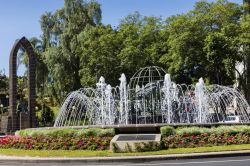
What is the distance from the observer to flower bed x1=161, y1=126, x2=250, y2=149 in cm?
1850

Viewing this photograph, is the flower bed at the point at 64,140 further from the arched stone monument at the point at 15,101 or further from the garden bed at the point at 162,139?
the arched stone monument at the point at 15,101

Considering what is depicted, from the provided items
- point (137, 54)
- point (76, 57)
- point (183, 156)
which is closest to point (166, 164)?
point (183, 156)

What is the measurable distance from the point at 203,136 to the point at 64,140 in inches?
240

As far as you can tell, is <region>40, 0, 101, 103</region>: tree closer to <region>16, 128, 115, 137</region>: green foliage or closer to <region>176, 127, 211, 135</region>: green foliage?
<region>16, 128, 115, 137</region>: green foliage

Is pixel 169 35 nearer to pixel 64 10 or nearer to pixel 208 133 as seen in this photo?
pixel 64 10

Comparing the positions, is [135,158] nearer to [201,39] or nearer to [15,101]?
[15,101]

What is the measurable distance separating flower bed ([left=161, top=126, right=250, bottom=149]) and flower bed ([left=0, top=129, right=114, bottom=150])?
2624 millimetres

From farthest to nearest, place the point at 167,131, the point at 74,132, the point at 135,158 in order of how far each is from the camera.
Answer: the point at 74,132 < the point at 167,131 < the point at 135,158

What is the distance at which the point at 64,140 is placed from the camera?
19656 mm

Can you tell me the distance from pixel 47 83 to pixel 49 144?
37167 millimetres

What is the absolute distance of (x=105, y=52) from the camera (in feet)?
167

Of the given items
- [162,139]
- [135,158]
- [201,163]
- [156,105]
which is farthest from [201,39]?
[201,163]

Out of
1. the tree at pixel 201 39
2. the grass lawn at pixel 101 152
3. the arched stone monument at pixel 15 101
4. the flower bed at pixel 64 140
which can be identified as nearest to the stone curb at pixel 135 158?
the grass lawn at pixel 101 152

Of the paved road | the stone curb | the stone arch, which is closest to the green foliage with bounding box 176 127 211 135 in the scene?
the stone curb
